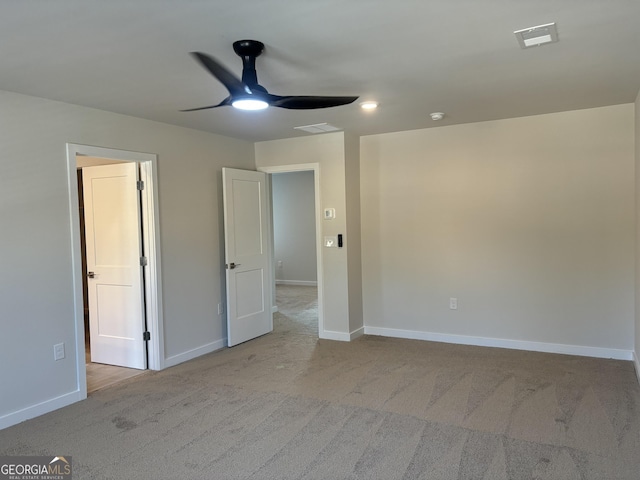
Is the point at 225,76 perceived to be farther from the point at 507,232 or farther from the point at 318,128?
the point at 507,232

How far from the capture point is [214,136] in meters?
4.93

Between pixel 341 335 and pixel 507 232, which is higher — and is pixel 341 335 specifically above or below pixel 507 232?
below

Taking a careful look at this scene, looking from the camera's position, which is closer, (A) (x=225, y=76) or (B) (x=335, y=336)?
(A) (x=225, y=76)

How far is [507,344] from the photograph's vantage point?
15.3ft

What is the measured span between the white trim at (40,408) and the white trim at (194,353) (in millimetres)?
886

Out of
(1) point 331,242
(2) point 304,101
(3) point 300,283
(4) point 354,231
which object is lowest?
(3) point 300,283

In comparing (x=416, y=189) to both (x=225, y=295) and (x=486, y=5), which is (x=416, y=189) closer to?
(x=225, y=295)

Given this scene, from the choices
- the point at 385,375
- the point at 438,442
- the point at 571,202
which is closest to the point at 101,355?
the point at 385,375

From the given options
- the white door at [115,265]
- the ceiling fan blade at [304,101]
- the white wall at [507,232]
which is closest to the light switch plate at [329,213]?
the white wall at [507,232]

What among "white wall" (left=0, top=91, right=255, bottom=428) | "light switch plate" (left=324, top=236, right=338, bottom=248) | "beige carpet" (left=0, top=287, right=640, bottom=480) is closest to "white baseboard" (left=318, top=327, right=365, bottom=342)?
"beige carpet" (left=0, top=287, right=640, bottom=480)

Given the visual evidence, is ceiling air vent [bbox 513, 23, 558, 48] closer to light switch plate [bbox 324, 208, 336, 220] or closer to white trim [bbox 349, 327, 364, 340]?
light switch plate [bbox 324, 208, 336, 220]

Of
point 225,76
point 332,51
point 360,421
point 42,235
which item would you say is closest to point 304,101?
point 332,51

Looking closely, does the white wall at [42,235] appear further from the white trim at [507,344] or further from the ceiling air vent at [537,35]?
the ceiling air vent at [537,35]

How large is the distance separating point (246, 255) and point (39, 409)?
2.47 meters
